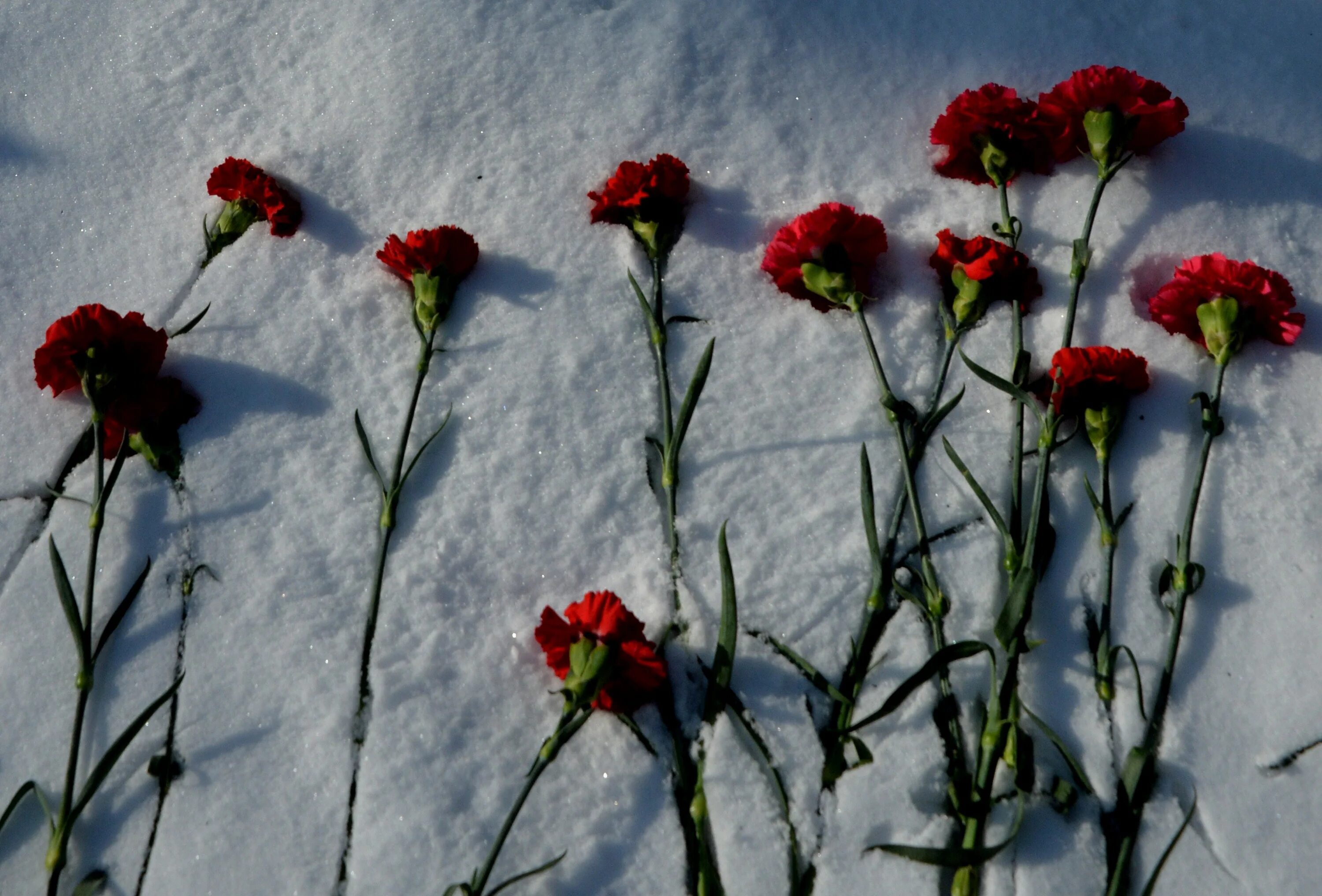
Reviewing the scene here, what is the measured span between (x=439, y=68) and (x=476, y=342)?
1.15 feet

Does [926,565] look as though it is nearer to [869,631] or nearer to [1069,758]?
[869,631]

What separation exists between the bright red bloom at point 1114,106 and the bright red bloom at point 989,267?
0.15 metres

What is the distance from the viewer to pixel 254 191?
1075 mm

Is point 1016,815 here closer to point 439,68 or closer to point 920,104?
point 920,104

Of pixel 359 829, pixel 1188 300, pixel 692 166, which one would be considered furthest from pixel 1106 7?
pixel 359 829

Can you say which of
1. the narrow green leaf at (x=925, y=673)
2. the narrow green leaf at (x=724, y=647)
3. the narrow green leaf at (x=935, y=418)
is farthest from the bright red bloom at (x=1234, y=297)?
the narrow green leaf at (x=724, y=647)

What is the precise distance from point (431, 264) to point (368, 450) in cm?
20

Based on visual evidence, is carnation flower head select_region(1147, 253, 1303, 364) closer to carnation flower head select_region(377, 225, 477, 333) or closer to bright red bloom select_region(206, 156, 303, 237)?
carnation flower head select_region(377, 225, 477, 333)

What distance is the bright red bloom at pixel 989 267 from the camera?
1.01 meters

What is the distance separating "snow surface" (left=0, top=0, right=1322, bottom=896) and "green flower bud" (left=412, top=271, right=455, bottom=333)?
0.03 m

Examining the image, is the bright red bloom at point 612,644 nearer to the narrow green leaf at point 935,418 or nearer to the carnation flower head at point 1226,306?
the narrow green leaf at point 935,418

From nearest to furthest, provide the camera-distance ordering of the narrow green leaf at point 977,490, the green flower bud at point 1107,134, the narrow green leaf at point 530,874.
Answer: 1. the narrow green leaf at point 530,874
2. the narrow green leaf at point 977,490
3. the green flower bud at point 1107,134

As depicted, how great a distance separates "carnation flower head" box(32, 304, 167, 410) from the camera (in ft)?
3.06

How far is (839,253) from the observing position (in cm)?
103
